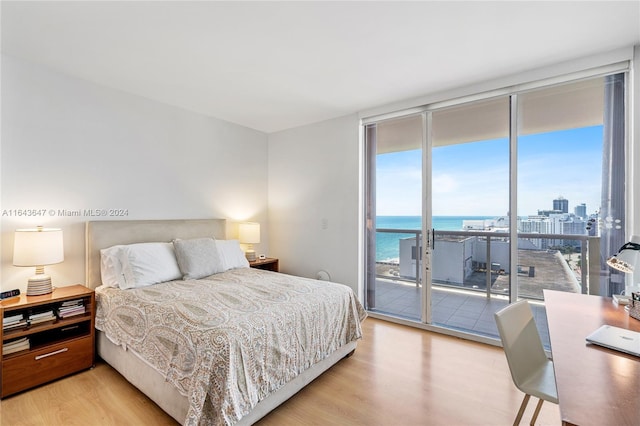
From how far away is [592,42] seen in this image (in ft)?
7.43

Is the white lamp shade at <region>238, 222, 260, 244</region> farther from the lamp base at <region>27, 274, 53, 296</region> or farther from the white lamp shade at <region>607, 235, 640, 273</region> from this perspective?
the white lamp shade at <region>607, 235, 640, 273</region>

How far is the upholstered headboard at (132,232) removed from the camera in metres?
2.77

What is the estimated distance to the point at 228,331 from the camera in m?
1.66

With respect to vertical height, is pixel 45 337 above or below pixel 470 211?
below

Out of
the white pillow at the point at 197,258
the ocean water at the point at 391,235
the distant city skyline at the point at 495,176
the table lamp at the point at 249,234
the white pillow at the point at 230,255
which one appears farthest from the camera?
the table lamp at the point at 249,234

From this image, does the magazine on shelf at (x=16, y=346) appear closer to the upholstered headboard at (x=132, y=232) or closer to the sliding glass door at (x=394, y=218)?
the upholstered headboard at (x=132, y=232)

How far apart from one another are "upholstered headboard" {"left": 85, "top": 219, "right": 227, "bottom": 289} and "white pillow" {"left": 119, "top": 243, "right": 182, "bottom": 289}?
260mm

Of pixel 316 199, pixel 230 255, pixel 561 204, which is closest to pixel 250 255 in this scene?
pixel 230 255

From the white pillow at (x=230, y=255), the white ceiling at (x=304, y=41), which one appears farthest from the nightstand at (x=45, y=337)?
the white ceiling at (x=304, y=41)

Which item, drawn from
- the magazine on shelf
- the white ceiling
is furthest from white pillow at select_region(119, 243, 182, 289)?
the white ceiling

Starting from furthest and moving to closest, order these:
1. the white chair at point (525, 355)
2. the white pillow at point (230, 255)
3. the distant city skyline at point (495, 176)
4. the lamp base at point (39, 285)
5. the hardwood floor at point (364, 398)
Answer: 1. the white pillow at point (230, 255)
2. the distant city skyline at point (495, 176)
3. the lamp base at point (39, 285)
4. the hardwood floor at point (364, 398)
5. the white chair at point (525, 355)

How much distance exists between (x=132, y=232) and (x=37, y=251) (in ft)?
2.74

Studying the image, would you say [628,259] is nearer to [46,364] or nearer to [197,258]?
[197,258]

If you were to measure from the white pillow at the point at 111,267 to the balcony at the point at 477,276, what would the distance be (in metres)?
2.89
